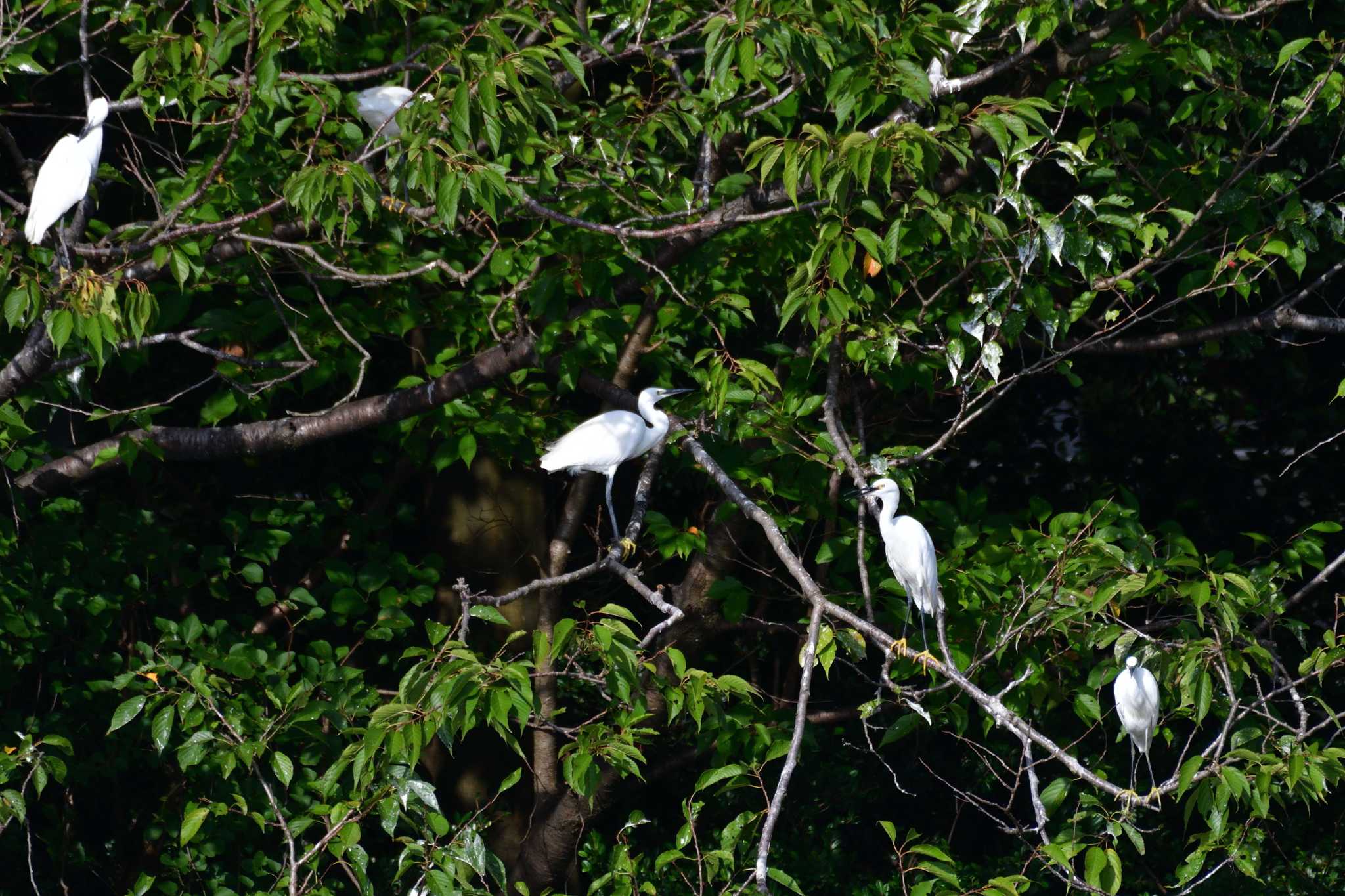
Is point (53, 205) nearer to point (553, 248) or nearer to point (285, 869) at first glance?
point (553, 248)

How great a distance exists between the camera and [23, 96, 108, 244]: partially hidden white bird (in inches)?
125

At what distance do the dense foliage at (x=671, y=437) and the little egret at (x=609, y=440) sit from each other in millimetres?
181

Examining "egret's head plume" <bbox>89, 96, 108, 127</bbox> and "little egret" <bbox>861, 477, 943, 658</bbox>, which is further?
"little egret" <bbox>861, 477, 943, 658</bbox>

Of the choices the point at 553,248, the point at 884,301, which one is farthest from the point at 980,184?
the point at 553,248

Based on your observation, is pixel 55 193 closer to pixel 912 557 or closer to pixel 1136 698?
pixel 912 557

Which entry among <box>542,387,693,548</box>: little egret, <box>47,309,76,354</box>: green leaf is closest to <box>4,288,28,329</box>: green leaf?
<box>47,309,76,354</box>: green leaf

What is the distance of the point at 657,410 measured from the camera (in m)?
3.90

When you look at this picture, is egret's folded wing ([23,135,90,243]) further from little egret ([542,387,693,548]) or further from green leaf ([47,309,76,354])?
little egret ([542,387,693,548])

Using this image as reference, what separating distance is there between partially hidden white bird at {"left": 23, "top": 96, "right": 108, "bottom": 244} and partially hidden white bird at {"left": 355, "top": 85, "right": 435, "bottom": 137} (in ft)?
2.72

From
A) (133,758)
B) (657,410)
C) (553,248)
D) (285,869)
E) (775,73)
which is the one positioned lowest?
(133,758)

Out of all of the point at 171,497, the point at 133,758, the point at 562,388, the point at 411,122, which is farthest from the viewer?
the point at 171,497

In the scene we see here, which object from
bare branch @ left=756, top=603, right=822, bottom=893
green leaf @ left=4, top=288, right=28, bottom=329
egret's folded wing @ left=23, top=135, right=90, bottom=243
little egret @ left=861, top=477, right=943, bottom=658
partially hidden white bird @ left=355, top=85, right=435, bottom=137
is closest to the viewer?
bare branch @ left=756, top=603, right=822, bottom=893

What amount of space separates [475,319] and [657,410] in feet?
2.08

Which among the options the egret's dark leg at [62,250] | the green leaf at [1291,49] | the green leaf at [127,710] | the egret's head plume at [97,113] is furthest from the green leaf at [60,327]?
the green leaf at [1291,49]
